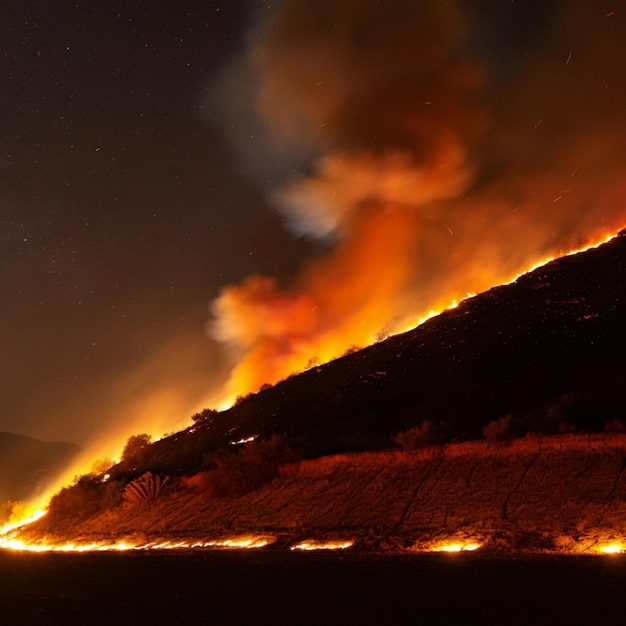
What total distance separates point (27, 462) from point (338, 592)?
12531 centimetres

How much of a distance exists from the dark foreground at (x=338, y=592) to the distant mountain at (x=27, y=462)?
81977 mm

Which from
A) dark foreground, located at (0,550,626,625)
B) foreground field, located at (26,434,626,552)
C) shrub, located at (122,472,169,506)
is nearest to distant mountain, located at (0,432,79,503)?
shrub, located at (122,472,169,506)

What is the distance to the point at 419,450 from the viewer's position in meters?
21.5

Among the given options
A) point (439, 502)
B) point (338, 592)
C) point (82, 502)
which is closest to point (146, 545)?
point (439, 502)

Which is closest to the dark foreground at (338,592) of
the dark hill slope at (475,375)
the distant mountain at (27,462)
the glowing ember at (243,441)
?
the dark hill slope at (475,375)

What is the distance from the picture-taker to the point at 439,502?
17688 millimetres

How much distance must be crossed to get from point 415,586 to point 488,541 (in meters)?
3.96

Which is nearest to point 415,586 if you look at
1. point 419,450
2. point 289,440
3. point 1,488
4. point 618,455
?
point 618,455

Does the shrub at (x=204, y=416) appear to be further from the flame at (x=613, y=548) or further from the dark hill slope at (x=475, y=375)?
the flame at (x=613, y=548)

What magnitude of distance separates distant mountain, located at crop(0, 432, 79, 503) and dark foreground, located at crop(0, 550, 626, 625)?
269 feet

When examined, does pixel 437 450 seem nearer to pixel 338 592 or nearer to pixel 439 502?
pixel 439 502

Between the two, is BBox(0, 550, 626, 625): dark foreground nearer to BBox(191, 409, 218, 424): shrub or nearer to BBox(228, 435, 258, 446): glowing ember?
BBox(228, 435, 258, 446): glowing ember

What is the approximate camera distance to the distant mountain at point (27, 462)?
94575mm

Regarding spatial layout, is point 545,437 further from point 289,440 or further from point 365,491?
point 289,440
